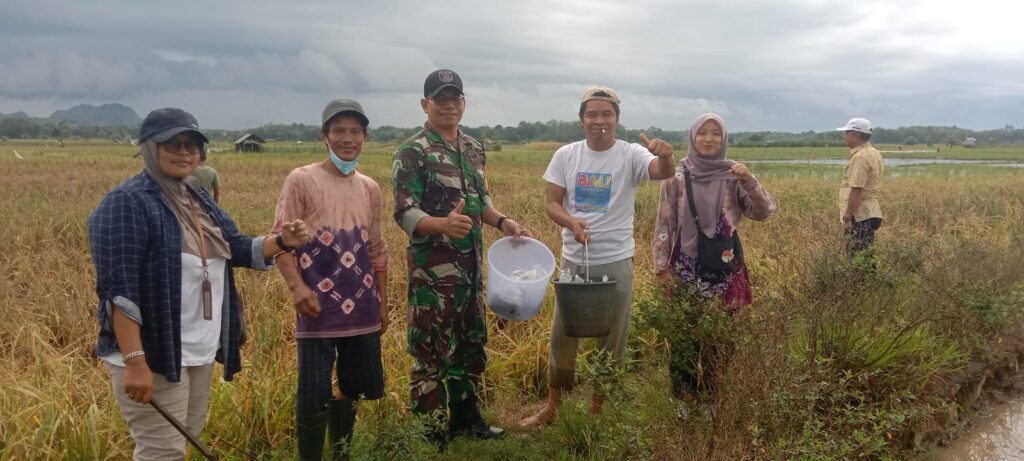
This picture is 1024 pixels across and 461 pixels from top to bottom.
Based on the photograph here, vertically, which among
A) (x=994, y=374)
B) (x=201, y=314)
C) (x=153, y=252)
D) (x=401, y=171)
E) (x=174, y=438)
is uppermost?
(x=401, y=171)

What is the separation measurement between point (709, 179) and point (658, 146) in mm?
433

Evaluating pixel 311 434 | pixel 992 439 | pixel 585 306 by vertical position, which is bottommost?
pixel 992 439

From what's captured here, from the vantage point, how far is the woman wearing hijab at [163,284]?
1.97 m

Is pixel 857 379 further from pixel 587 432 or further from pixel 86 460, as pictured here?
pixel 86 460

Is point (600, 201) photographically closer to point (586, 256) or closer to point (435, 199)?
point (586, 256)

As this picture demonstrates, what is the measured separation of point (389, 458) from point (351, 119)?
4.43 feet

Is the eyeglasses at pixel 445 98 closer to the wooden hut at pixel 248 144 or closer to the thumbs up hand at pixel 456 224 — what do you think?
the thumbs up hand at pixel 456 224

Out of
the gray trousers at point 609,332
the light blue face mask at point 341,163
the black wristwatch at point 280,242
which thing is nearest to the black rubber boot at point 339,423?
the black wristwatch at point 280,242

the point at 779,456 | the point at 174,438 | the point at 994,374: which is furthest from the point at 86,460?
the point at 994,374

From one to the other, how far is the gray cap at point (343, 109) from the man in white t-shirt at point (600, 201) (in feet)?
3.41

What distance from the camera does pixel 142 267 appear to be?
6.70 feet

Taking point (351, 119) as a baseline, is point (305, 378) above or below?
below

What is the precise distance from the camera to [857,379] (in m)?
3.47

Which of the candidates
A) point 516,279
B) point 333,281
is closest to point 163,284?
point 333,281
